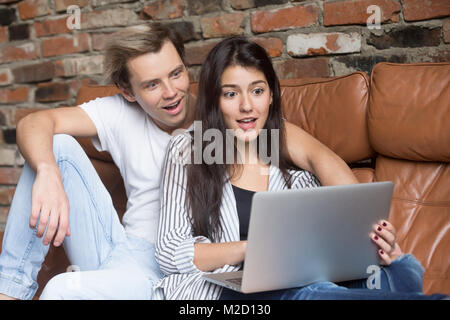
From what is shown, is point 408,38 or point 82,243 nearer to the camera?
point 82,243

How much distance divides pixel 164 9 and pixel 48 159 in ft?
3.37

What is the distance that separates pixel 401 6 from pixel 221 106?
0.73 metres

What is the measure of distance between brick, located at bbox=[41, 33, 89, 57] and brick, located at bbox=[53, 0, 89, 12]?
0.13m

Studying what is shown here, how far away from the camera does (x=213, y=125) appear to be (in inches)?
53.9

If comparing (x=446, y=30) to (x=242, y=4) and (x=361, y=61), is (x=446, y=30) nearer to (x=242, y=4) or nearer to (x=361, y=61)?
(x=361, y=61)

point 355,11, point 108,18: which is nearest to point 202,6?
point 108,18

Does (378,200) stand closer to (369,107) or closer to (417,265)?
(417,265)

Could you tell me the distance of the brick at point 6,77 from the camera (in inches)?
101

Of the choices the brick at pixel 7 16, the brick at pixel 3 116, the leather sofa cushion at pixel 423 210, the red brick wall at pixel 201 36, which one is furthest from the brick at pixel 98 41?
the leather sofa cushion at pixel 423 210

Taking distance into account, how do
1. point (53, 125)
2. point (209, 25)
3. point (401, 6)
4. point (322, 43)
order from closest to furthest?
point (53, 125)
point (401, 6)
point (322, 43)
point (209, 25)

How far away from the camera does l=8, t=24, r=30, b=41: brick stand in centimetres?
248

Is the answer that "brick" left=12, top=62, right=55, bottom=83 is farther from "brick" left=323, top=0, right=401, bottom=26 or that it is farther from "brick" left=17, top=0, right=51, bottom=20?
"brick" left=323, top=0, right=401, bottom=26
